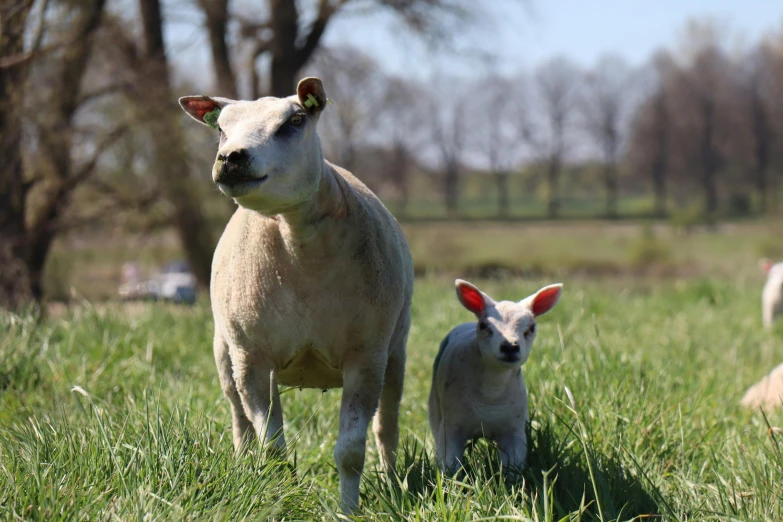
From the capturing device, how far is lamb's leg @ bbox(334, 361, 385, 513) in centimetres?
349

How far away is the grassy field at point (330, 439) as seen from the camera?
3105 millimetres

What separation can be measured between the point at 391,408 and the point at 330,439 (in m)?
0.59

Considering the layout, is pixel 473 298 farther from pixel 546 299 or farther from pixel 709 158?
pixel 709 158

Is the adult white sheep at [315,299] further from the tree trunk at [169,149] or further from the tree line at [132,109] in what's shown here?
the tree trunk at [169,149]

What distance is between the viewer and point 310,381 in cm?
380

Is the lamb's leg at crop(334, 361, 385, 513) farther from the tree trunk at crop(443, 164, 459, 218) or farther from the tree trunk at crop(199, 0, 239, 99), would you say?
the tree trunk at crop(443, 164, 459, 218)

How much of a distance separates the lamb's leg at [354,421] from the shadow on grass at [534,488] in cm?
11

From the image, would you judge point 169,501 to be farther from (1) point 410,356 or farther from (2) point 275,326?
(1) point 410,356

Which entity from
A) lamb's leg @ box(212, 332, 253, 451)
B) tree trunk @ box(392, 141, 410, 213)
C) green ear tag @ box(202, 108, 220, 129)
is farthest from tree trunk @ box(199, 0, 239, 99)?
tree trunk @ box(392, 141, 410, 213)

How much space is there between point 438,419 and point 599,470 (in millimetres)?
868

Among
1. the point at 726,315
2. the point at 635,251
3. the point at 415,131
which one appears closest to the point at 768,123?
the point at 415,131

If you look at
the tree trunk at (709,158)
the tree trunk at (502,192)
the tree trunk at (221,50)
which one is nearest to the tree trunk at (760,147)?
the tree trunk at (709,158)

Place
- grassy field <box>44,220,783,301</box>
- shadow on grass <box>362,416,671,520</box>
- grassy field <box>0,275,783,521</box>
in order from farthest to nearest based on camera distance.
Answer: grassy field <box>44,220,783,301</box> → shadow on grass <box>362,416,671,520</box> → grassy field <box>0,275,783,521</box>

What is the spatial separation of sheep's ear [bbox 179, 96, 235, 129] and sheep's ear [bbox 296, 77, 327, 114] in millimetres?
421
